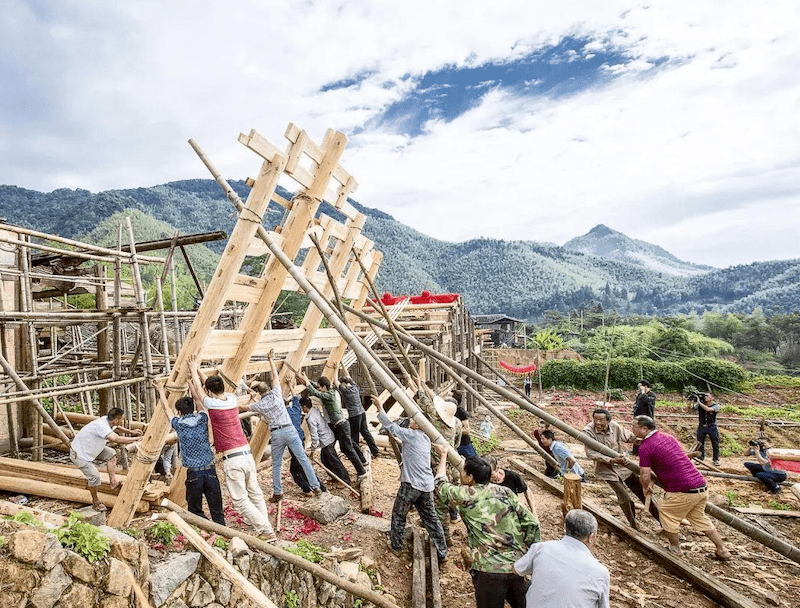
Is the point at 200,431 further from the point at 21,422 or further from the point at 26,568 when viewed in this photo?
the point at 21,422

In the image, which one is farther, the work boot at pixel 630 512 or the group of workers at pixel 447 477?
the work boot at pixel 630 512

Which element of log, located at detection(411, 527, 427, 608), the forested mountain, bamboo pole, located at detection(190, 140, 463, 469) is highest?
the forested mountain

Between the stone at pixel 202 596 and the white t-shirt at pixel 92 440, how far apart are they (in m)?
2.44

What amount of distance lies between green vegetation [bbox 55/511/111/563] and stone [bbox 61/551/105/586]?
38 mm

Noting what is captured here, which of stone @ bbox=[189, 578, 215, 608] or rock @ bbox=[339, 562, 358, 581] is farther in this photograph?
rock @ bbox=[339, 562, 358, 581]

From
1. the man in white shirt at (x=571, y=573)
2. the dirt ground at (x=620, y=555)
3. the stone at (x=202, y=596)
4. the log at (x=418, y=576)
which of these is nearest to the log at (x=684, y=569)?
the dirt ground at (x=620, y=555)

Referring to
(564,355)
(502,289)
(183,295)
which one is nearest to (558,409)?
(564,355)

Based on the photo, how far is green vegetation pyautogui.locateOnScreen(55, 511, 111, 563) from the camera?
2904 mm

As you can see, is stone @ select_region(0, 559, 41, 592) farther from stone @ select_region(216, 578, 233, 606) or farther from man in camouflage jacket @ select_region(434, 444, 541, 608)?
man in camouflage jacket @ select_region(434, 444, 541, 608)

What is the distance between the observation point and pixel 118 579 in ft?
9.96

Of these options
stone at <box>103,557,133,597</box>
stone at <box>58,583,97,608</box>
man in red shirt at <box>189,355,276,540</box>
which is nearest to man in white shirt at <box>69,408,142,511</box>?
man in red shirt at <box>189,355,276,540</box>

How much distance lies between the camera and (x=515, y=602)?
3.95 meters

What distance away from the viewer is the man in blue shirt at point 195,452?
464 centimetres

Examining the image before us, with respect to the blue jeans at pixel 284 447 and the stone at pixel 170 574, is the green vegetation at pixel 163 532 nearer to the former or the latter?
the stone at pixel 170 574
